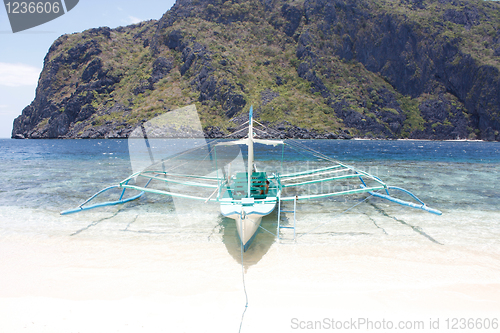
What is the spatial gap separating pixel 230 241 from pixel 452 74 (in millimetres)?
155363

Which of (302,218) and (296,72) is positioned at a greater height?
(296,72)

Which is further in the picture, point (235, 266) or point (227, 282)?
point (235, 266)

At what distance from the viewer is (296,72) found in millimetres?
134250

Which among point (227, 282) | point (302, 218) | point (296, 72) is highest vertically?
point (296, 72)

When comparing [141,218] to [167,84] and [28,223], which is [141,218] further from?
[167,84]

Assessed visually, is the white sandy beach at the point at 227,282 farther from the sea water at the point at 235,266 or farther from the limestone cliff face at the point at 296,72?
the limestone cliff face at the point at 296,72

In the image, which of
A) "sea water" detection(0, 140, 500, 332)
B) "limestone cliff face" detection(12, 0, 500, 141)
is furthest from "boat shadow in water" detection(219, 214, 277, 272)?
"limestone cliff face" detection(12, 0, 500, 141)

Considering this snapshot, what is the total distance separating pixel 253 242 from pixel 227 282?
2.54 meters

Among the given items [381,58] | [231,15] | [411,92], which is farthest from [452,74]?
[231,15]

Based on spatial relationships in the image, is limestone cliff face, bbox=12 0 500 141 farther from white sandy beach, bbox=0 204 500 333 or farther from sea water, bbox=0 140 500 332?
white sandy beach, bbox=0 204 500 333

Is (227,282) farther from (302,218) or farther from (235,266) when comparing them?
(302,218)

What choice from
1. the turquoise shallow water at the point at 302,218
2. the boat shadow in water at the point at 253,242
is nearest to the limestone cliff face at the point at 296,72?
the turquoise shallow water at the point at 302,218

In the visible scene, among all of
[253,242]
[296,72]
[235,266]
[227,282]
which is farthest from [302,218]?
[296,72]

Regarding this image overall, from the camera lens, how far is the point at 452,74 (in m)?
125
